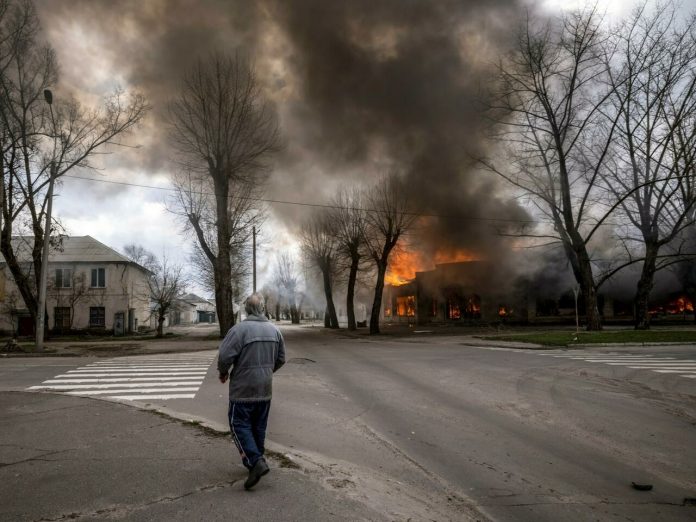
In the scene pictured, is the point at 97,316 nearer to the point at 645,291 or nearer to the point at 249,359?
the point at 249,359

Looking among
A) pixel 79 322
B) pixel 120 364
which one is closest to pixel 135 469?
pixel 120 364

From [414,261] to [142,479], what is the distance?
122ft

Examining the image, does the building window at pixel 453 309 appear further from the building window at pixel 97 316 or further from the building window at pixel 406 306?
the building window at pixel 97 316

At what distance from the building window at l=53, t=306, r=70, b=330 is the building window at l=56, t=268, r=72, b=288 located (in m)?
1.75

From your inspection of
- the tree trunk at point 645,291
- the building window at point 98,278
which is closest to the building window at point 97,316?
the building window at point 98,278

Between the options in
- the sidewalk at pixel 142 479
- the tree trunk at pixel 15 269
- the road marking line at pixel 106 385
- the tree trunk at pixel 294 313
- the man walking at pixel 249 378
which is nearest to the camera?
the sidewalk at pixel 142 479

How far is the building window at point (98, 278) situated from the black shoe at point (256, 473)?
36043mm

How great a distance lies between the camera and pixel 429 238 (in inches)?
1401

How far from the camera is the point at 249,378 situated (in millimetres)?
3889

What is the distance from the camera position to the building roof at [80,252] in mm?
34763

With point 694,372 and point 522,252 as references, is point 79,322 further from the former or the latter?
point 694,372

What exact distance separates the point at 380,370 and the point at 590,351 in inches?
346

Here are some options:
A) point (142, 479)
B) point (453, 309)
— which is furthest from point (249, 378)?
point (453, 309)

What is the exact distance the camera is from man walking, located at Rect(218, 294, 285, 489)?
3773 millimetres
